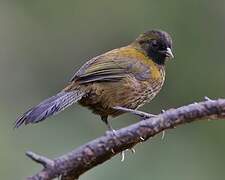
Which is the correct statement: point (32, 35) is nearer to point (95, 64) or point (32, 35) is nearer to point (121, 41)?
point (121, 41)

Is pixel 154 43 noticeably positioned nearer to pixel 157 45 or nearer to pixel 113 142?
pixel 157 45

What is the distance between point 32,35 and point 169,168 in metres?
2.82

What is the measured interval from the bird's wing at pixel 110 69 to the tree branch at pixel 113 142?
174 cm

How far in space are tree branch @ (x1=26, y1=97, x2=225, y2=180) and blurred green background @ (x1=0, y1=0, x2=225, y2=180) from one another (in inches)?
165

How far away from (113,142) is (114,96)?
185 centimetres

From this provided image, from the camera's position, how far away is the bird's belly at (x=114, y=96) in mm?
4723

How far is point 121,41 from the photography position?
918 centimetres

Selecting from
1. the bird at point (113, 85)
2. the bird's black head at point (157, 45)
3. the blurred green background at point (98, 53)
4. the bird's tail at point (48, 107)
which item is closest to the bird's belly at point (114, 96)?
the bird at point (113, 85)

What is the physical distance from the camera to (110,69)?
4.84m

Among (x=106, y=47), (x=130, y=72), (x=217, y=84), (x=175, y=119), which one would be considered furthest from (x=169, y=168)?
(x=175, y=119)

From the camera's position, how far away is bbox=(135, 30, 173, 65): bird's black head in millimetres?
5137

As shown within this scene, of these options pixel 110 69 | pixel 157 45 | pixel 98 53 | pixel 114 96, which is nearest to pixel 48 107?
pixel 114 96

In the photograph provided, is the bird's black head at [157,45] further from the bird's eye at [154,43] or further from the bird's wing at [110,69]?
the bird's wing at [110,69]

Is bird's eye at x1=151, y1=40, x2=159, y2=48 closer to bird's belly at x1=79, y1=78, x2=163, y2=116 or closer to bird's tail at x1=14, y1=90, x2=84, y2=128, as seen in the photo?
bird's belly at x1=79, y1=78, x2=163, y2=116
